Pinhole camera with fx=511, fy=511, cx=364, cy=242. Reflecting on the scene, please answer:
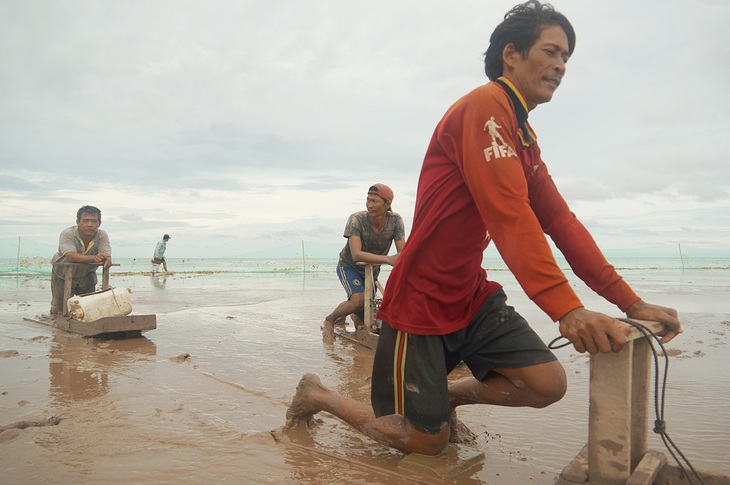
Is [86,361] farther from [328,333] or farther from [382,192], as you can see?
[382,192]

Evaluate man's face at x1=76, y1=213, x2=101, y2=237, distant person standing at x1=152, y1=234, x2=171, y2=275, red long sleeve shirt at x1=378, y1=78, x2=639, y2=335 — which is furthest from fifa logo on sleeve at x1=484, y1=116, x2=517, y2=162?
distant person standing at x1=152, y1=234, x2=171, y2=275

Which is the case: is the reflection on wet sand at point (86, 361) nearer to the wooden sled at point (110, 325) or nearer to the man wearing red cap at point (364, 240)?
the wooden sled at point (110, 325)

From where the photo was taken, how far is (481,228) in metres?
2.29

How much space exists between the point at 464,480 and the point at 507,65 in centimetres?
188

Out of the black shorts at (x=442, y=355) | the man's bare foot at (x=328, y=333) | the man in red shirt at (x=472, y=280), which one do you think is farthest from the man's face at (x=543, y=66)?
the man's bare foot at (x=328, y=333)

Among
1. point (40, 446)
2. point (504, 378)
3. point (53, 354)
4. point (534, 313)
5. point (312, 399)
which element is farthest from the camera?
point (534, 313)

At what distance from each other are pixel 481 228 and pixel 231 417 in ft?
6.38

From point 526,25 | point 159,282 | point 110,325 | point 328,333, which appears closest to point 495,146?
point 526,25

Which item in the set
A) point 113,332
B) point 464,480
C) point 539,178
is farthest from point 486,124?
point 113,332

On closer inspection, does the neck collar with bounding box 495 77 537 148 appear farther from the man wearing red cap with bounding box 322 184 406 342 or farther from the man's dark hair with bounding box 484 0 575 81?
the man wearing red cap with bounding box 322 184 406 342

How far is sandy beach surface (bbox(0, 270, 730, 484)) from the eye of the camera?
2.36 m

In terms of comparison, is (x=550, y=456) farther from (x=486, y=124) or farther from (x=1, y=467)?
(x=1, y=467)

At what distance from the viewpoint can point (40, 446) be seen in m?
2.54

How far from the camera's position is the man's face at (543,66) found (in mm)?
2223
